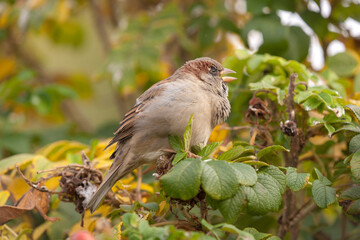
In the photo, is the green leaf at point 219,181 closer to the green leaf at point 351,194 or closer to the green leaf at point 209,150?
the green leaf at point 209,150

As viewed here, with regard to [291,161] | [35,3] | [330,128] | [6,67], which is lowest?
[291,161]

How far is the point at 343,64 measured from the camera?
1910 millimetres

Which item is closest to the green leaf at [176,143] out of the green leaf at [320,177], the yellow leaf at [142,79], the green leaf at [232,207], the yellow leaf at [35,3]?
the green leaf at [232,207]

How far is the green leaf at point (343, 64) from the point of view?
1900mm

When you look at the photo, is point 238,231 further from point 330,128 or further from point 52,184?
point 52,184

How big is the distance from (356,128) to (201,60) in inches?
28.5

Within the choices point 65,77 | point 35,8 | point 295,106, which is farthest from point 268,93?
Answer: point 65,77

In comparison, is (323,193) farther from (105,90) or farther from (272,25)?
(105,90)

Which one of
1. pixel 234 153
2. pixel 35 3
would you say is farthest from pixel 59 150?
pixel 35 3

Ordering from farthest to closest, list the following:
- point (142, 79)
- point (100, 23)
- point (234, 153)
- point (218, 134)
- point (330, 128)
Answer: point (100, 23) → point (142, 79) → point (218, 134) → point (330, 128) → point (234, 153)

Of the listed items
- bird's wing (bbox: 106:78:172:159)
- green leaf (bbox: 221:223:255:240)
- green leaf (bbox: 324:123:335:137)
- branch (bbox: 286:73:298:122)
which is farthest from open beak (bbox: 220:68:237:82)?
green leaf (bbox: 221:223:255:240)

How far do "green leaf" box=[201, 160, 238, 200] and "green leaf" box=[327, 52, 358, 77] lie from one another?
100 centimetres

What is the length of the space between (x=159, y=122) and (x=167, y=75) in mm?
1222

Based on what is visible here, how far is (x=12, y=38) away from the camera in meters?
3.14
